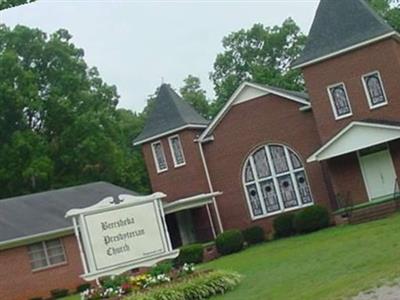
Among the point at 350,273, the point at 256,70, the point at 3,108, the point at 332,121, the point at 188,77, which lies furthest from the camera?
the point at 188,77

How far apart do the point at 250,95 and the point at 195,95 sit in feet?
87.7

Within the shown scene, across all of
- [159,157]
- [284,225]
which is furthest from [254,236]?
[159,157]

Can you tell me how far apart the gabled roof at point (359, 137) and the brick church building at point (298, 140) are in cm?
4

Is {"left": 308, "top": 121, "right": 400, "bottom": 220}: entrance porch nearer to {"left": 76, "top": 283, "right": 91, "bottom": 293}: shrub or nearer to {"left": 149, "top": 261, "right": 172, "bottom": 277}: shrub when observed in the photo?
{"left": 76, "top": 283, "right": 91, "bottom": 293}: shrub

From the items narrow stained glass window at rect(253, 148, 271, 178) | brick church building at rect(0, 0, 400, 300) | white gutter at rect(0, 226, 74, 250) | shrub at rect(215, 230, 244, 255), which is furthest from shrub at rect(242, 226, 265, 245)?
white gutter at rect(0, 226, 74, 250)

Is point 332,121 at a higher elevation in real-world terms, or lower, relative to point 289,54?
lower

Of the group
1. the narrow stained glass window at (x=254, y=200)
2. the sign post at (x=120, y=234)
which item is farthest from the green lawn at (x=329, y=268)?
the narrow stained glass window at (x=254, y=200)

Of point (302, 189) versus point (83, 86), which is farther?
point (83, 86)

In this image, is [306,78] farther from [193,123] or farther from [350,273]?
[350,273]

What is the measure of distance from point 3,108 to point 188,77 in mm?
22309

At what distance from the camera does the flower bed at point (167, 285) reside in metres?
13.5

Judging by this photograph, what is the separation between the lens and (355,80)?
28.8 meters

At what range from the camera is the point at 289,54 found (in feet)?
183

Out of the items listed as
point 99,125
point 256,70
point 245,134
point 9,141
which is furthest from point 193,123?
point 256,70
